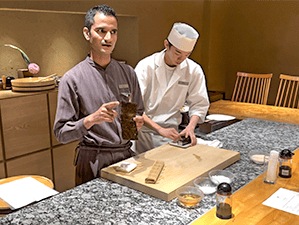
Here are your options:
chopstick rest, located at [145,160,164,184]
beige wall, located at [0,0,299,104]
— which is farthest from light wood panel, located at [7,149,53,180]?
beige wall, located at [0,0,299,104]

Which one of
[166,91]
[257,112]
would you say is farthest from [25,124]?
[257,112]

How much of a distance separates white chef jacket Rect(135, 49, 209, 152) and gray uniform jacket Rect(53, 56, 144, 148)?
500 millimetres

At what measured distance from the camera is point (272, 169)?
1.44 metres

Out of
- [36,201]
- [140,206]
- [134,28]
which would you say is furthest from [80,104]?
[134,28]

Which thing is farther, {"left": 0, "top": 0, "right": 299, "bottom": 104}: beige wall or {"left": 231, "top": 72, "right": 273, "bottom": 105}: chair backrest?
{"left": 0, "top": 0, "right": 299, "bottom": 104}: beige wall

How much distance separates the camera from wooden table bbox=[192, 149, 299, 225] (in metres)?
1.13

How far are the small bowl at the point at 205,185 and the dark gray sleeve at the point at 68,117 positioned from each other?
57 cm

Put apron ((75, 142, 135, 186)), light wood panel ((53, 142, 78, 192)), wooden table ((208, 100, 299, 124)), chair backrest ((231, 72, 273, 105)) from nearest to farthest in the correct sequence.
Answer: apron ((75, 142, 135, 186)) < light wood panel ((53, 142, 78, 192)) < wooden table ((208, 100, 299, 124)) < chair backrest ((231, 72, 273, 105))

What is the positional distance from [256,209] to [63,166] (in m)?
2.38

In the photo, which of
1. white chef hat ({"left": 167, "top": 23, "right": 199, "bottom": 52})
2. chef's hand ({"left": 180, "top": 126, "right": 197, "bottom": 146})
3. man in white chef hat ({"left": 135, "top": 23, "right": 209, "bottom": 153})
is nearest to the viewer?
chef's hand ({"left": 180, "top": 126, "right": 197, "bottom": 146})

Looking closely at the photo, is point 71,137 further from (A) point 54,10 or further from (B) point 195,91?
(A) point 54,10

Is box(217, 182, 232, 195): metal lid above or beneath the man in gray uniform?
beneath

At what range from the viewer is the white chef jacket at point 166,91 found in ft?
7.22

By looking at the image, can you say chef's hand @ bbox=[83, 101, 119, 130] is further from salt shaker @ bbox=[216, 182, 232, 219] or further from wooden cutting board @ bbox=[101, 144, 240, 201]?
salt shaker @ bbox=[216, 182, 232, 219]
